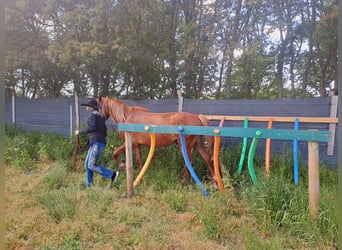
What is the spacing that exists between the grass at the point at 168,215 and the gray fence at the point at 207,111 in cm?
70

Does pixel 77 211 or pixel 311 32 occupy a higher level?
pixel 311 32

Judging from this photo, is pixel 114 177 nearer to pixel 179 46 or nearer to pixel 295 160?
pixel 295 160

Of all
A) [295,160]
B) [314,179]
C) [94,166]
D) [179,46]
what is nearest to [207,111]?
[295,160]

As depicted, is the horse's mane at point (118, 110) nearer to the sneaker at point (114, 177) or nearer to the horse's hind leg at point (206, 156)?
the sneaker at point (114, 177)

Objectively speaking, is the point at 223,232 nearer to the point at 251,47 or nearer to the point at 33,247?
the point at 33,247

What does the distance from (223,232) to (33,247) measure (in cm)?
179

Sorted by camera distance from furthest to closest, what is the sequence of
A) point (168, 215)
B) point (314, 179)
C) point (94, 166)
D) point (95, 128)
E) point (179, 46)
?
1. point (179, 46)
2. point (95, 128)
3. point (94, 166)
4. point (168, 215)
5. point (314, 179)

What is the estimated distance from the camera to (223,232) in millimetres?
2465

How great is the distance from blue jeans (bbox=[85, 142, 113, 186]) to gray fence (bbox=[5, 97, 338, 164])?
2.34 metres

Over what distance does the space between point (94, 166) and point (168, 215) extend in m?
1.68

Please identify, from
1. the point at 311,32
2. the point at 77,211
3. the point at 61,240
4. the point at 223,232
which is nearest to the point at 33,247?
the point at 61,240

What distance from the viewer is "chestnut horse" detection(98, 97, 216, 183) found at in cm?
423

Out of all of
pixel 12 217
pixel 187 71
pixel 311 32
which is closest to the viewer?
pixel 12 217

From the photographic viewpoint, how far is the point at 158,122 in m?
4.47
